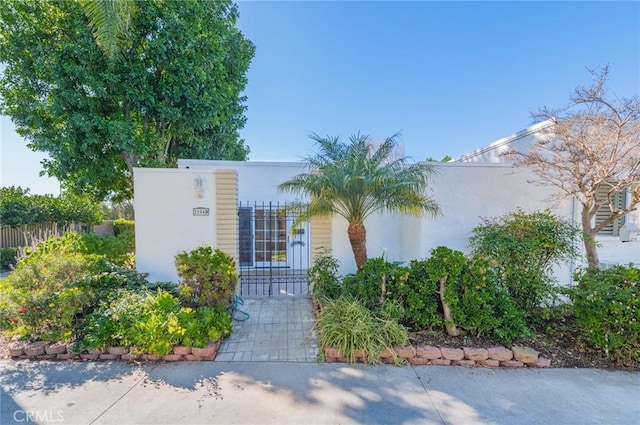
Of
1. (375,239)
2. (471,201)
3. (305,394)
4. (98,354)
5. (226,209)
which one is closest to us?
(305,394)

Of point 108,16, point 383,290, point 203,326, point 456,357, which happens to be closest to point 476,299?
point 456,357

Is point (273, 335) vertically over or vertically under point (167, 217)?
under

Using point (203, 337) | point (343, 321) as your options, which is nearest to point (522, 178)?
point (343, 321)

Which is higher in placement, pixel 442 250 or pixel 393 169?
pixel 393 169

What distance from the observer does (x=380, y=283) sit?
4.77 meters

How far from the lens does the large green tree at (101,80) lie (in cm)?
827

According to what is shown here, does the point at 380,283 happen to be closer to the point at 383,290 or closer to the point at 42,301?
the point at 383,290

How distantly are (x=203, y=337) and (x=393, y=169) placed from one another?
15.8 ft

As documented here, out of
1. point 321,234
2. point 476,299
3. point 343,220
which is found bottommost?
point 476,299

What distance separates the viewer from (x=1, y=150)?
8.87 metres

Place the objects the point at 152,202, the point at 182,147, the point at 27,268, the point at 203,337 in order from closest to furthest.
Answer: the point at 203,337
the point at 27,268
the point at 152,202
the point at 182,147

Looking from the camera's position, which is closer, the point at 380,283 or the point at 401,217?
the point at 380,283

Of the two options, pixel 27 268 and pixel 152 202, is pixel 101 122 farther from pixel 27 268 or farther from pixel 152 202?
pixel 27 268

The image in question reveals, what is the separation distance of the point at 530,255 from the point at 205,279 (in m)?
6.21
